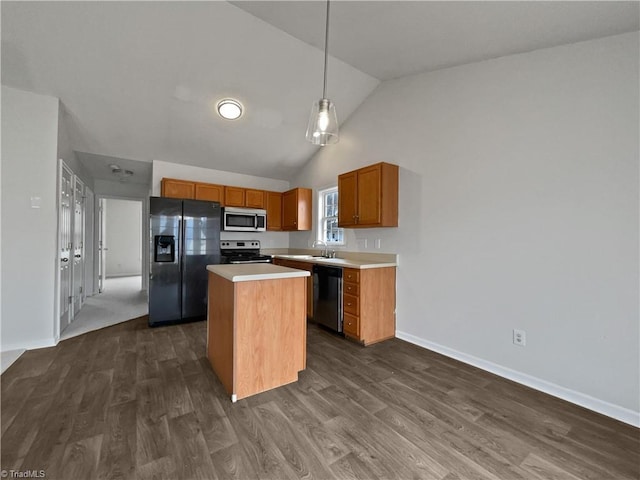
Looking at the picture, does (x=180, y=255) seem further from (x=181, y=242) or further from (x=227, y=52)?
(x=227, y=52)

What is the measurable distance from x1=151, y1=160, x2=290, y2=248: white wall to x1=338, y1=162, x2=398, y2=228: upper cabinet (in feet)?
7.68

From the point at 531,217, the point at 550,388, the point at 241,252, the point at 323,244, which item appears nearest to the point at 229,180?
the point at 241,252

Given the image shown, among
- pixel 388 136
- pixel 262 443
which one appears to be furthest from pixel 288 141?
pixel 262 443

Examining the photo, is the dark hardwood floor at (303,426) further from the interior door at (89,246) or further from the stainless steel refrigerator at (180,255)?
the interior door at (89,246)

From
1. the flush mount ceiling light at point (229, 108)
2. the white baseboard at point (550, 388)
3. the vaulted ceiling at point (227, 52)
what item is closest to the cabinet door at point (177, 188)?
the vaulted ceiling at point (227, 52)

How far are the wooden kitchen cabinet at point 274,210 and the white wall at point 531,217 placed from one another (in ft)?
8.78

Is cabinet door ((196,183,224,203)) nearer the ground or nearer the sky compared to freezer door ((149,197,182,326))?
nearer the sky

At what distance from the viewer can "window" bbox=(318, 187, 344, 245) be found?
4.56m

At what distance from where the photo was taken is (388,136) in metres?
3.50

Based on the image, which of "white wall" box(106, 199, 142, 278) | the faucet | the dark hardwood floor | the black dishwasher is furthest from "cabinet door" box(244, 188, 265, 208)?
"white wall" box(106, 199, 142, 278)

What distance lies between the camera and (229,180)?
5016mm

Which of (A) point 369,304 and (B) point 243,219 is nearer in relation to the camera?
(A) point 369,304

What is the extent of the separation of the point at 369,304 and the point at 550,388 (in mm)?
1637

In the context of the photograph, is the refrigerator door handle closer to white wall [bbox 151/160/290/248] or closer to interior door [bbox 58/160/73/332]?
white wall [bbox 151/160/290/248]
